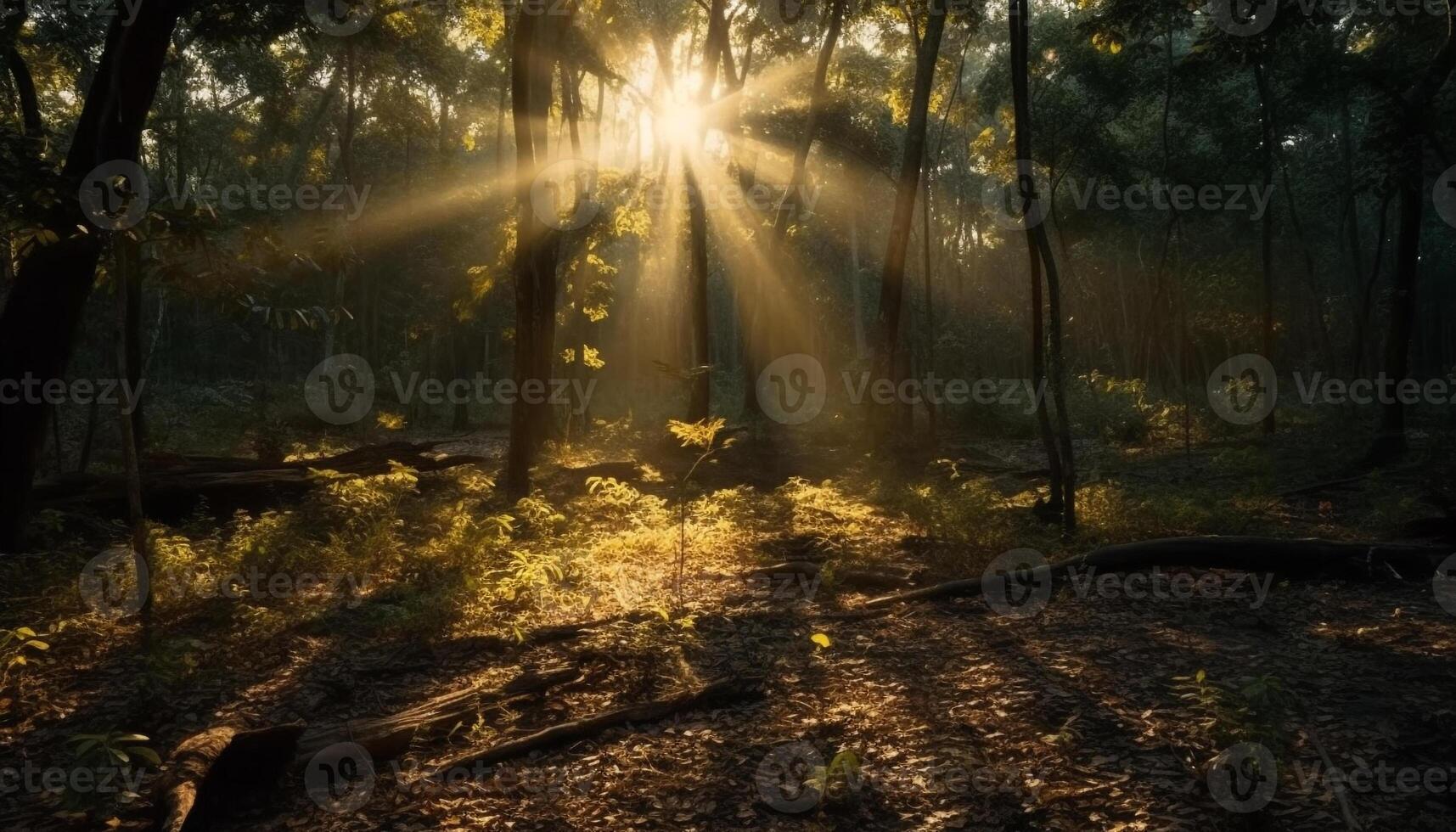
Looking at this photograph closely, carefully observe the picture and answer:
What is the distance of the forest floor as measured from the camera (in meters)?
3.98

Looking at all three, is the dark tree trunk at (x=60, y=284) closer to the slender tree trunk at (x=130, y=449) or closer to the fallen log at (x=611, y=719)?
the slender tree trunk at (x=130, y=449)

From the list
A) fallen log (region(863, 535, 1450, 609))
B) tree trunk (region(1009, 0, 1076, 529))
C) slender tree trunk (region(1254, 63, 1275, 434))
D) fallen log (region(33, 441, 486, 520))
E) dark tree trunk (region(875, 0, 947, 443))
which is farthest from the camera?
slender tree trunk (region(1254, 63, 1275, 434))

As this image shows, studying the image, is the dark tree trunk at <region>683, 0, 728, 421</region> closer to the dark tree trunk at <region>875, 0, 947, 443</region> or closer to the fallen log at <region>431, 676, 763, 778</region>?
the dark tree trunk at <region>875, 0, 947, 443</region>

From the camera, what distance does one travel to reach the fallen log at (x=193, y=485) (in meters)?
9.15

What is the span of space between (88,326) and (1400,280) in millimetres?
30564

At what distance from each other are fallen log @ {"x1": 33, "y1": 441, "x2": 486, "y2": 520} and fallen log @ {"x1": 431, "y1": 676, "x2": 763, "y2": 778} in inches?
251

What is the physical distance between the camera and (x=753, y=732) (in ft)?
16.0

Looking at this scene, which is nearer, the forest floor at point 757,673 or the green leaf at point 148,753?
the green leaf at point 148,753

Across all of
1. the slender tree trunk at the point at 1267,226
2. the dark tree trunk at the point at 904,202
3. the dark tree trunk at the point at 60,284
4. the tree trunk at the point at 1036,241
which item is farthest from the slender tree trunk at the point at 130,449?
the slender tree trunk at the point at 1267,226

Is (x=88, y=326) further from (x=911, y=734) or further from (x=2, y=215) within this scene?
(x=911, y=734)

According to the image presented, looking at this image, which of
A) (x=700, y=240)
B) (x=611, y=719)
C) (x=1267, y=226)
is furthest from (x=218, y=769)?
(x=1267, y=226)

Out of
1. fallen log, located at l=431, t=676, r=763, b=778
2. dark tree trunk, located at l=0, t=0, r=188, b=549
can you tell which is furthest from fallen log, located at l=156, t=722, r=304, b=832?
dark tree trunk, located at l=0, t=0, r=188, b=549

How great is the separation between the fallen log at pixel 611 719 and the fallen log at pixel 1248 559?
2.27 metres

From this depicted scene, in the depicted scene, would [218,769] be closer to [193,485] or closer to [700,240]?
[193,485]
